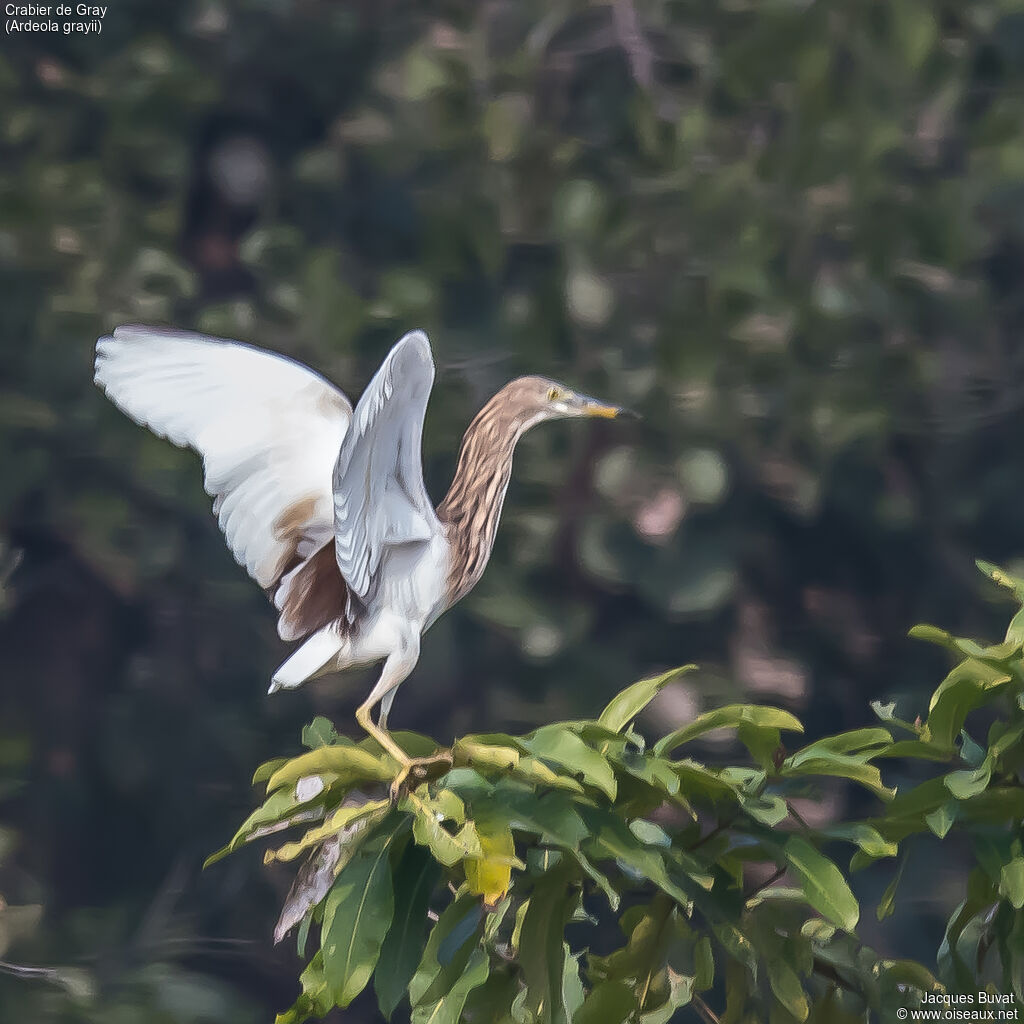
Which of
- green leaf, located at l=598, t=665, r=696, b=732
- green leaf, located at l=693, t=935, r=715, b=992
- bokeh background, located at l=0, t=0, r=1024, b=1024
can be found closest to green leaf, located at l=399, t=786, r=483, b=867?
green leaf, located at l=598, t=665, r=696, b=732

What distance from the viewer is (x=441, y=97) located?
3.93ft

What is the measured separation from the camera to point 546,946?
2.35 ft

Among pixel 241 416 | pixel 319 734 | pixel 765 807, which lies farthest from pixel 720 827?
pixel 241 416

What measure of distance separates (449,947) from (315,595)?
232 mm

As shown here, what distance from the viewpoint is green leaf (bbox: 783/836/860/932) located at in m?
0.69

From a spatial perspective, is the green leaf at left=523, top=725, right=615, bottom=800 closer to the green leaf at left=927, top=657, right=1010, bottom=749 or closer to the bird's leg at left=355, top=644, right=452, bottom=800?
the bird's leg at left=355, top=644, right=452, bottom=800

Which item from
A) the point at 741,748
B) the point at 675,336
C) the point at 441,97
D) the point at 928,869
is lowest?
the point at 928,869

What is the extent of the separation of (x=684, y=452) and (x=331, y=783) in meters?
0.56

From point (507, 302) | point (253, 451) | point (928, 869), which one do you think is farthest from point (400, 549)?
point (928, 869)

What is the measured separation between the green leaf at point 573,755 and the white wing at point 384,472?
0.16 meters

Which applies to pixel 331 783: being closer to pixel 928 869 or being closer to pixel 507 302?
pixel 507 302

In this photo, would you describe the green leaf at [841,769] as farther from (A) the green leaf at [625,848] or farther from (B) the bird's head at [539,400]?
(B) the bird's head at [539,400]

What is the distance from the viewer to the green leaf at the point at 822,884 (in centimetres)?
69

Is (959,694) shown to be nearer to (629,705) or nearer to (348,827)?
(629,705)
